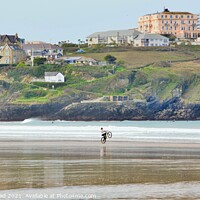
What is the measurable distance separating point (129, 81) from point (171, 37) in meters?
46.7

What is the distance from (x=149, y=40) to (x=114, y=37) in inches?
472

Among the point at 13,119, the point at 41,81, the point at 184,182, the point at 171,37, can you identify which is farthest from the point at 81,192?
the point at 171,37

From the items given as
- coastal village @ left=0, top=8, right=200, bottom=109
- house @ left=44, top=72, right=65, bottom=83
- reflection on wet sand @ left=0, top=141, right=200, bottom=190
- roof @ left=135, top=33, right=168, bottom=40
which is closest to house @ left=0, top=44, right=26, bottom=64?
coastal village @ left=0, top=8, right=200, bottom=109

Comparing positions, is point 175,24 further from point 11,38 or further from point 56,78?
point 56,78

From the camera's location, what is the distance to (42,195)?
20016mm

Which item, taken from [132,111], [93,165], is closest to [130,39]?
[132,111]

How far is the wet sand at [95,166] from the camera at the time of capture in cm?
2228

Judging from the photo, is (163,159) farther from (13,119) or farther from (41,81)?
(41,81)

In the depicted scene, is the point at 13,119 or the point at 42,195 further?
the point at 13,119

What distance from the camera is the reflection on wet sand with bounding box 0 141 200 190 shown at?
74.9ft

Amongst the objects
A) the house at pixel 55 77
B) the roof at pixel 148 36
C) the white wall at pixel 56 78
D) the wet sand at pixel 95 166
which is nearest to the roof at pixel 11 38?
the roof at pixel 148 36

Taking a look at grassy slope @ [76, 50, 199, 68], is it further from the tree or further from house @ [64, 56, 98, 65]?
house @ [64, 56, 98, 65]

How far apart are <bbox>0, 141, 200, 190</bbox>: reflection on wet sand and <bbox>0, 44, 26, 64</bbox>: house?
106m

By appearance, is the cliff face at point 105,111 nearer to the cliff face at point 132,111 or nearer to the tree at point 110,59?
the cliff face at point 132,111
